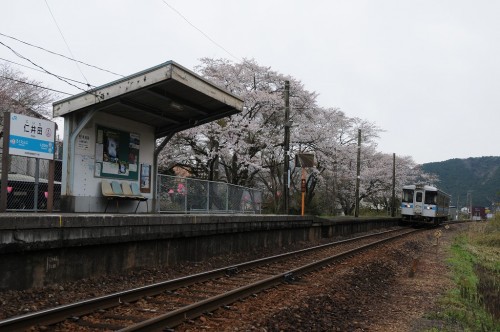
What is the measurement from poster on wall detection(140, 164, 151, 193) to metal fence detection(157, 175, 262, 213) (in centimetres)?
52

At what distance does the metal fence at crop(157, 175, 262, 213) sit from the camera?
49.7ft

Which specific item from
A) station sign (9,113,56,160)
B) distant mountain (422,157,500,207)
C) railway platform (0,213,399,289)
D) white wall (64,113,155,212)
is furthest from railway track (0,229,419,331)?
distant mountain (422,157,500,207)

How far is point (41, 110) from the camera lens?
3212 cm

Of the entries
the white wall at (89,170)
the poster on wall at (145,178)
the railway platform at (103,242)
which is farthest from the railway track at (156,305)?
the poster on wall at (145,178)

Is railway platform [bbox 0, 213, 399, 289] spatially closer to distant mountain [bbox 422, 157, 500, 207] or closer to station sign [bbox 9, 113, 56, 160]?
station sign [bbox 9, 113, 56, 160]

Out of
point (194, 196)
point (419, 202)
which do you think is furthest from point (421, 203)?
point (194, 196)

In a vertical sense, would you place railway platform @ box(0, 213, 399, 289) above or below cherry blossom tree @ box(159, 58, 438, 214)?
below

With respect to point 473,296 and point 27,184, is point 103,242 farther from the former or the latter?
point 473,296

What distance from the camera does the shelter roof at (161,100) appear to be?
1130cm

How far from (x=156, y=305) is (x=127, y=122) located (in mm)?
7974

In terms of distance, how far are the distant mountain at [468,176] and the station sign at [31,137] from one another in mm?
115278

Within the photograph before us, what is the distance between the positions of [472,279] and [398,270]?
5.93 ft

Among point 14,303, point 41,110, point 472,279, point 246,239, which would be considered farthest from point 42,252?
point 41,110

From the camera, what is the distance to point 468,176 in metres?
126
